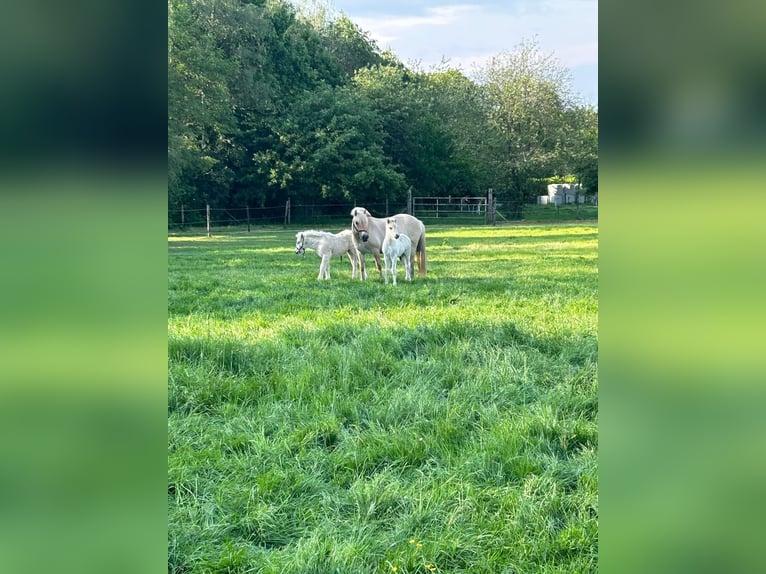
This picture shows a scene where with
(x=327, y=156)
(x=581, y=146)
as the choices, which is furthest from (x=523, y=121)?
(x=327, y=156)

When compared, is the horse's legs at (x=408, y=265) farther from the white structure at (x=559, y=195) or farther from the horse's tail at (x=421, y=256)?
the white structure at (x=559, y=195)

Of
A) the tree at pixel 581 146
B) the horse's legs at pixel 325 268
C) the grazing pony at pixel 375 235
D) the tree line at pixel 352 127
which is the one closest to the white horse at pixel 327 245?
the horse's legs at pixel 325 268

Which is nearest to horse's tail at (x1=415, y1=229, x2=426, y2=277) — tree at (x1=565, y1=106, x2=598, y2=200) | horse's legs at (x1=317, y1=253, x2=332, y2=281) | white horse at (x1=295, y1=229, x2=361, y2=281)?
white horse at (x1=295, y1=229, x2=361, y2=281)

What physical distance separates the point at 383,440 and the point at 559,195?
33.0m

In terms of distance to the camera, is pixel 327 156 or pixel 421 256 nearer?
pixel 421 256

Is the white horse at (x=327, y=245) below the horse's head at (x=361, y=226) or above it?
below

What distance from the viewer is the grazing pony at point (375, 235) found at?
9.50 metres

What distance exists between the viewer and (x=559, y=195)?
34.0 m

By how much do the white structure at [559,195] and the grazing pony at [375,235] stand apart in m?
24.9

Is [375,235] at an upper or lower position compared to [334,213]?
lower

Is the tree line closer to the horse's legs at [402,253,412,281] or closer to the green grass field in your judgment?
the horse's legs at [402,253,412,281]

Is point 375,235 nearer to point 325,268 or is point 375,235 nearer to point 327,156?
point 325,268

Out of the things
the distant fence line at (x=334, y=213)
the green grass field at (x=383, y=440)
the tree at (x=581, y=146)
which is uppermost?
the tree at (x=581, y=146)
